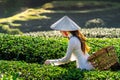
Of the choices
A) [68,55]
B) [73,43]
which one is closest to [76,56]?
[68,55]

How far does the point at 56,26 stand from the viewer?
743 centimetres

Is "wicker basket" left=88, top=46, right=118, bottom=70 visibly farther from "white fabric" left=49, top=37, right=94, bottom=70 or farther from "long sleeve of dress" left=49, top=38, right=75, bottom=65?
"long sleeve of dress" left=49, top=38, right=75, bottom=65

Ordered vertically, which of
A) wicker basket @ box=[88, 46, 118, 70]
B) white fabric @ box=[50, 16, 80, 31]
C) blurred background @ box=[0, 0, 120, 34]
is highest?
white fabric @ box=[50, 16, 80, 31]

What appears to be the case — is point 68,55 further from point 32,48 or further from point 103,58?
point 32,48

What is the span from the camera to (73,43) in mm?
7441

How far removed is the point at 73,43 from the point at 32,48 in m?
1.49

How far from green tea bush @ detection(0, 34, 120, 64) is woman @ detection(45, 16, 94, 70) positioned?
71 centimetres

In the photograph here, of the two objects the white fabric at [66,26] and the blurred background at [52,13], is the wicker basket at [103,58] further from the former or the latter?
the blurred background at [52,13]

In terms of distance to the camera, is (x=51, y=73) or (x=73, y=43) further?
(x=73, y=43)

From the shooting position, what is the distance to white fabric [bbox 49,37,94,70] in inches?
293

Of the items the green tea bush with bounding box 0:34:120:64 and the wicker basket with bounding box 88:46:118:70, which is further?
the green tea bush with bounding box 0:34:120:64

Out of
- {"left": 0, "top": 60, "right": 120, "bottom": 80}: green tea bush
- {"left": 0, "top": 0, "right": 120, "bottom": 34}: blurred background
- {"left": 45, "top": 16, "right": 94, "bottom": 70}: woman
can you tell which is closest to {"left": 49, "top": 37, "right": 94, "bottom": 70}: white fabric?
{"left": 45, "top": 16, "right": 94, "bottom": 70}: woman

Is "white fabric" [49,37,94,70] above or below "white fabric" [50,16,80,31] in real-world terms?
below

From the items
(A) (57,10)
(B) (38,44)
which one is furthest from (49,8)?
(B) (38,44)
